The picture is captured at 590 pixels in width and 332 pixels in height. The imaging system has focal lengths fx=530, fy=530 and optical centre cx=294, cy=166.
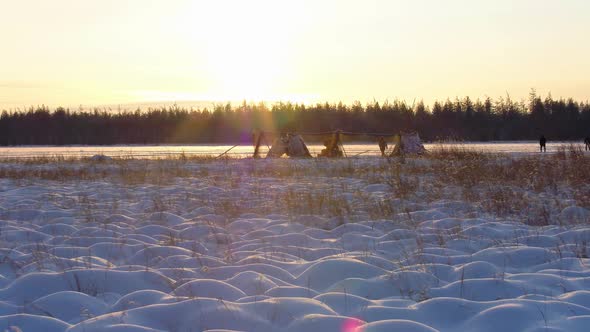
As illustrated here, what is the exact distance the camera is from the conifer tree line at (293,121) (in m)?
66.9

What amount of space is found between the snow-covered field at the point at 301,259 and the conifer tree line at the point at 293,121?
56646mm

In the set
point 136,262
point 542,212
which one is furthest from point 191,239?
point 542,212

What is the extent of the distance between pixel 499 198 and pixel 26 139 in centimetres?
7255

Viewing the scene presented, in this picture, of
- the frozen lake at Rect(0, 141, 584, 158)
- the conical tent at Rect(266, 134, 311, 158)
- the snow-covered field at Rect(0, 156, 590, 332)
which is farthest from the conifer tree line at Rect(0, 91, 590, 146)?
the snow-covered field at Rect(0, 156, 590, 332)

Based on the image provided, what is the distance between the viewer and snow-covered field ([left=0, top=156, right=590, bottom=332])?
3102mm

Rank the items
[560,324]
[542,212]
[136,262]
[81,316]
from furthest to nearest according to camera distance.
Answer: [542,212] → [136,262] → [81,316] → [560,324]

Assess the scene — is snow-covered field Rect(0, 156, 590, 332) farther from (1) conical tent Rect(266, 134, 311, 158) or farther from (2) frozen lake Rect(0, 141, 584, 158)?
(1) conical tent Rect(266, 134, 311, 158)

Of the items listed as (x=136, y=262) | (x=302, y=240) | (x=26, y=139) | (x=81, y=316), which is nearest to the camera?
(x=81, y=316)

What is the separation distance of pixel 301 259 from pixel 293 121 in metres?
63.3

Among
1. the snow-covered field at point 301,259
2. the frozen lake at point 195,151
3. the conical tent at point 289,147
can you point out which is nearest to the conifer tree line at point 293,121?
the frozen lake at point 195,151

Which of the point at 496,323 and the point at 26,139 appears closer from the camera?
the point at 496,323

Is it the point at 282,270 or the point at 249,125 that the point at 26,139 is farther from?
the point at 282,270

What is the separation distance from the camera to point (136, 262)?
458 centimetres

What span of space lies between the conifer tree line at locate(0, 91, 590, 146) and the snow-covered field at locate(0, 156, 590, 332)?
5665 centimetres
